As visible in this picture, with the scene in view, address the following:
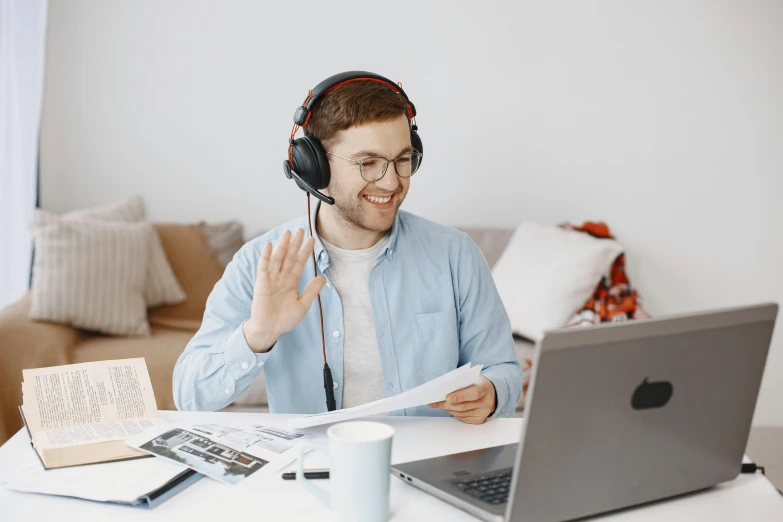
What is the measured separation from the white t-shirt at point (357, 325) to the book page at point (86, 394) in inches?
15.8

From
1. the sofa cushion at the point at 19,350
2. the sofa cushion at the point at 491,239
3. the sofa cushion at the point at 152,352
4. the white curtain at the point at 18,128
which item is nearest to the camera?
the sofa cushion at the point at 19,350

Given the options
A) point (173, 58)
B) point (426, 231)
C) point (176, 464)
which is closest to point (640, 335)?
point (176, 464)

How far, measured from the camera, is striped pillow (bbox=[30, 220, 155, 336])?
2686 millimetres

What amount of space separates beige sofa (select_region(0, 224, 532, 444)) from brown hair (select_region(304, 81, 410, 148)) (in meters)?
1.29

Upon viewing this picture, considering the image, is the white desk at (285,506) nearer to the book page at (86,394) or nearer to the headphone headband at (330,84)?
the book page at (86,394)

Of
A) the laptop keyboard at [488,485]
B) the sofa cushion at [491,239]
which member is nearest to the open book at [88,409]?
the laptop keyboard at [488,485]

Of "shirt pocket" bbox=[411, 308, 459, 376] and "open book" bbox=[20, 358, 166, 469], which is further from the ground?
"shirt pocket" bbox=[411, 308, 459, 376]

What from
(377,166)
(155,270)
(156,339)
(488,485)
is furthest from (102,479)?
(155,270)

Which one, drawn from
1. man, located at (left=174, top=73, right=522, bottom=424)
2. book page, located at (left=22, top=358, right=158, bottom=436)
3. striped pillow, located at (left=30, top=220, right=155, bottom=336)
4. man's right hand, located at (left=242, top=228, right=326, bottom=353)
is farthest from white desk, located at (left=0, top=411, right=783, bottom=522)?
striped pillow, located at (left=30, top=220, right=155, bottom=336)

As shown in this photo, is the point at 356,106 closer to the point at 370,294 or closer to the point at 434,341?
the point at 370,294

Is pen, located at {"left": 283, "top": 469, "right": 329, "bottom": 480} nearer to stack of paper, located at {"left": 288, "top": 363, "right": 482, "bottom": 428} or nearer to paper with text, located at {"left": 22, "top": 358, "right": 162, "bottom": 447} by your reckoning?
stack of paper, located at {"left": 288, "top": 363, "right": 482, "bottom": 428}

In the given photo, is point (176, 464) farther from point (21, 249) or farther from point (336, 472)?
point (21, 249)

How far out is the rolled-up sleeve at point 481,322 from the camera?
1.55m

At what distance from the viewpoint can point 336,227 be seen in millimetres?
1626
